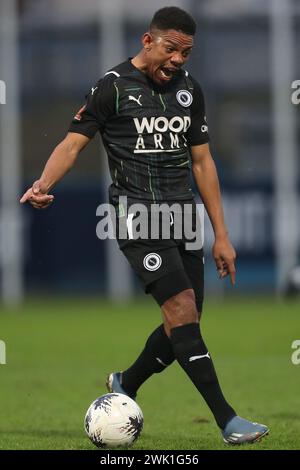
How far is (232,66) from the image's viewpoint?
76.9 feet

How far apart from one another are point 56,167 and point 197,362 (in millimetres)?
1426

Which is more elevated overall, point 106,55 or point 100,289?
point 106,55

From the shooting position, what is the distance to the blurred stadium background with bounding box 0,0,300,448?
21.9 metres

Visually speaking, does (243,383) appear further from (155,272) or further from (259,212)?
(259,212)

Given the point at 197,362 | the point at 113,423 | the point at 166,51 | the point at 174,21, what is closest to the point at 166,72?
the point at 166,51

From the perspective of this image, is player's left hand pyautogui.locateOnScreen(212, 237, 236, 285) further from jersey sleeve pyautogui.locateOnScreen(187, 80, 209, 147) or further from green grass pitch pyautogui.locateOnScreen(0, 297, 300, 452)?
green grass pitch pyautogui.locateOnScreen(0, 297, 300, 452)

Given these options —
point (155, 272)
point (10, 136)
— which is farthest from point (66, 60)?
A: point (155, 272)

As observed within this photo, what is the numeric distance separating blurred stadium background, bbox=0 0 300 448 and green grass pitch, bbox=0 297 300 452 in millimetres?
1402

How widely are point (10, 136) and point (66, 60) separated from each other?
1902mm

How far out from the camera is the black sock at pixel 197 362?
7105 millimetres

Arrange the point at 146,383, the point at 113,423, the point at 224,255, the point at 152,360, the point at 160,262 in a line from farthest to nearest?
the point at 146,383 → the point at 152,360 → the point at 224,255 → the point at 160,262 → the point at 113,423


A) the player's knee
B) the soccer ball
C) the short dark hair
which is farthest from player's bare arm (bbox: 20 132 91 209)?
the soccer ball

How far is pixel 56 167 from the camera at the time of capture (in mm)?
7402

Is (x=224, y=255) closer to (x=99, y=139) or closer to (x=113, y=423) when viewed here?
(x=113, y=423)
